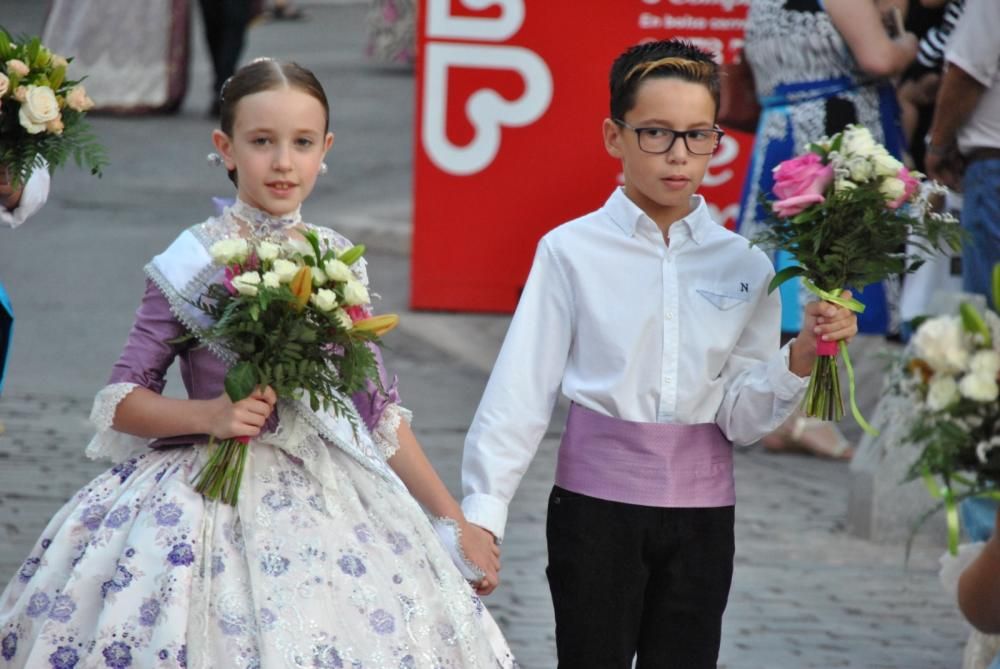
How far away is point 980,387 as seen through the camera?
8.36 ft

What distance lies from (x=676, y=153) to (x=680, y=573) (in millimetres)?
863

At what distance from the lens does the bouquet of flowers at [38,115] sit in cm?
390

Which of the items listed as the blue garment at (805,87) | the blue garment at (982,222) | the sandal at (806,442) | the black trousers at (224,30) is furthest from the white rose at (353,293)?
the black trousers at (224,30)

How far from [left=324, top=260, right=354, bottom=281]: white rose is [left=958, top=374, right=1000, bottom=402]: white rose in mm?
1302

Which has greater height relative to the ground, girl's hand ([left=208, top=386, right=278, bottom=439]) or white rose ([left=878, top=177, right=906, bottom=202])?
white rose ([left=878, top=177, right=906, bottom=202])

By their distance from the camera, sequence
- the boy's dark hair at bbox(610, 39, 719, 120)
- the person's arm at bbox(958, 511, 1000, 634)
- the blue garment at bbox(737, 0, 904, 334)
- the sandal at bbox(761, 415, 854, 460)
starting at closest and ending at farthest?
the person's arm at bbox(958, 511, 1000, 634) → the boy's dark hair at bbox(610, 39, 719, 120) → the blue garment at bbox(737, 0, 904, 334) → the sandal at bbox(761, 415, 854, 460)

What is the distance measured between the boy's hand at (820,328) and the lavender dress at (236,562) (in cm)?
81

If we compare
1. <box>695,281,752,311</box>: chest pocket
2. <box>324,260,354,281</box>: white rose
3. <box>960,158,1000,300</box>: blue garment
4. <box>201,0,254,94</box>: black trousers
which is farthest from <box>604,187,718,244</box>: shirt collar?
<box>201,0,254,94</box>: black trousers

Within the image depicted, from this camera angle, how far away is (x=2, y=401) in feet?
24.5

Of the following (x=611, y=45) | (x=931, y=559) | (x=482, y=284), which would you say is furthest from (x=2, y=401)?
(x=931, y=559)

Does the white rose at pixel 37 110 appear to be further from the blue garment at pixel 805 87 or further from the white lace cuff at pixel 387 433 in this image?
the blue garment at pixel 805 87

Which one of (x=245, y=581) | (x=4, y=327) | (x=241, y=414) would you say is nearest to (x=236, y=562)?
(x=245, y=581)

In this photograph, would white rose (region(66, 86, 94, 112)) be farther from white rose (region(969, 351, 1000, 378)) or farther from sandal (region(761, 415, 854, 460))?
sandal (region(761, 415, 854, 460))

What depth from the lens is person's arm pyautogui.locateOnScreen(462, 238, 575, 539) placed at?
3.76 metres
